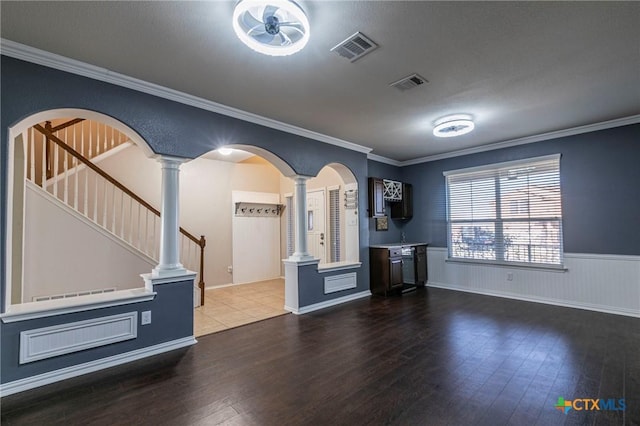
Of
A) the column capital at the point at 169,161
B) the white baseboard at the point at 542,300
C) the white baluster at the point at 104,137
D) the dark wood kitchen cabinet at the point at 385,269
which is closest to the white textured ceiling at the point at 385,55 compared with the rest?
the column capital at the point at 169,161

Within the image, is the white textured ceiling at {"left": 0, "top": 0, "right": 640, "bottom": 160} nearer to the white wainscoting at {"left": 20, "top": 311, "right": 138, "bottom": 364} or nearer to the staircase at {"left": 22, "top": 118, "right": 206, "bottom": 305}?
the staircase at {"left": 22, "top": 118, "right": 206, "bottom": 305}

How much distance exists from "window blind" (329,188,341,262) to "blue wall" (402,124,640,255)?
10.4ft

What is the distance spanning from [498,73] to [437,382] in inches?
112

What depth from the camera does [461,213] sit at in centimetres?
584

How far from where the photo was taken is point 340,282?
5.00m

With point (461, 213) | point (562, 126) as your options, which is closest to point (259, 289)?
point (461, 213)

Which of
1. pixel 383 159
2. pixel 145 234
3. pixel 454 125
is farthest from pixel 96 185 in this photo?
pixel 383 159

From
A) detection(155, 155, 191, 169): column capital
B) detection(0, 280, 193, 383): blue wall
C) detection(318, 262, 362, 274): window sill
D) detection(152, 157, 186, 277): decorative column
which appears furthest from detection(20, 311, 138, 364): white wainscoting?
detection(318, 262, 362, 274): window sill

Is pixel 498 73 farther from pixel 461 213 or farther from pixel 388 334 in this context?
pixel 461 213

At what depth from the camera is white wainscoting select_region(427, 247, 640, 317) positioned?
4.14 meters

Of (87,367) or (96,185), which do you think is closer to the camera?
(87,367)

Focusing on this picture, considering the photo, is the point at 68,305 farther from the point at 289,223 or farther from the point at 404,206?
the point at 404,206

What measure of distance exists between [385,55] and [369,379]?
8.94ft

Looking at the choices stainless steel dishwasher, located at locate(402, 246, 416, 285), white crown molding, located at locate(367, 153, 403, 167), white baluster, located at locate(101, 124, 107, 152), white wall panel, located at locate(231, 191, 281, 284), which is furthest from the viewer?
white wall panel, located at locate(231, 191, 281, 284)
